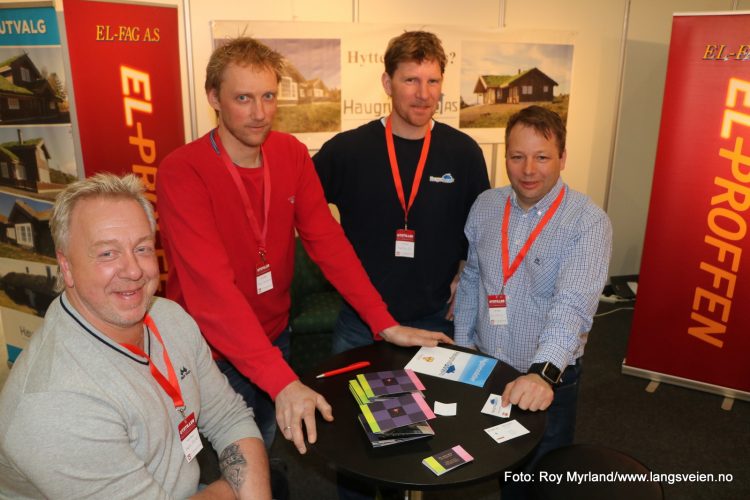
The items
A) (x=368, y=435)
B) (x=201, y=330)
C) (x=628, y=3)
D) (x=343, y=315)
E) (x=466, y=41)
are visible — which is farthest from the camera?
(x=628, y=3)

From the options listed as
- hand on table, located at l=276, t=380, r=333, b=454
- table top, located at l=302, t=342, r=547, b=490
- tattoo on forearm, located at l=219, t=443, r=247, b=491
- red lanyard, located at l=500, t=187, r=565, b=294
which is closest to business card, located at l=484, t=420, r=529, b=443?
table top, located at l=302, t=342, r=547, b=490

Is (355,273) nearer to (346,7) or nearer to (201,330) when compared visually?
(201,330)

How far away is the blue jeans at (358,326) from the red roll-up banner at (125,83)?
1.45 m

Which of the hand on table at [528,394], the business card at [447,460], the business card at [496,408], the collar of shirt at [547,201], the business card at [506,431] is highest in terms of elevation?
the collar of shirt at [547,201]

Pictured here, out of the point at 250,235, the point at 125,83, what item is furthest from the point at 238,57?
the point at 125,83

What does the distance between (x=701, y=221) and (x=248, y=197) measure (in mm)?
2819

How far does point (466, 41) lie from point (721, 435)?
10.7 feet

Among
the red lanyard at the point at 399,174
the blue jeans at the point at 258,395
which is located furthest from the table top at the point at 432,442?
the red lanyard at the point at 399,174

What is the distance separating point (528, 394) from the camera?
1672 millimetres

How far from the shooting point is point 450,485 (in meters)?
1.39

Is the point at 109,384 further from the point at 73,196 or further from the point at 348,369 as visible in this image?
the point at 348,369

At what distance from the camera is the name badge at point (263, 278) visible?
6.60ft

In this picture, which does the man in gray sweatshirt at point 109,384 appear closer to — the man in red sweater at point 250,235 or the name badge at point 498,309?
the man in red sweater at point 250,235

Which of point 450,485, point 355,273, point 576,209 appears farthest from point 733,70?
point 450,485
